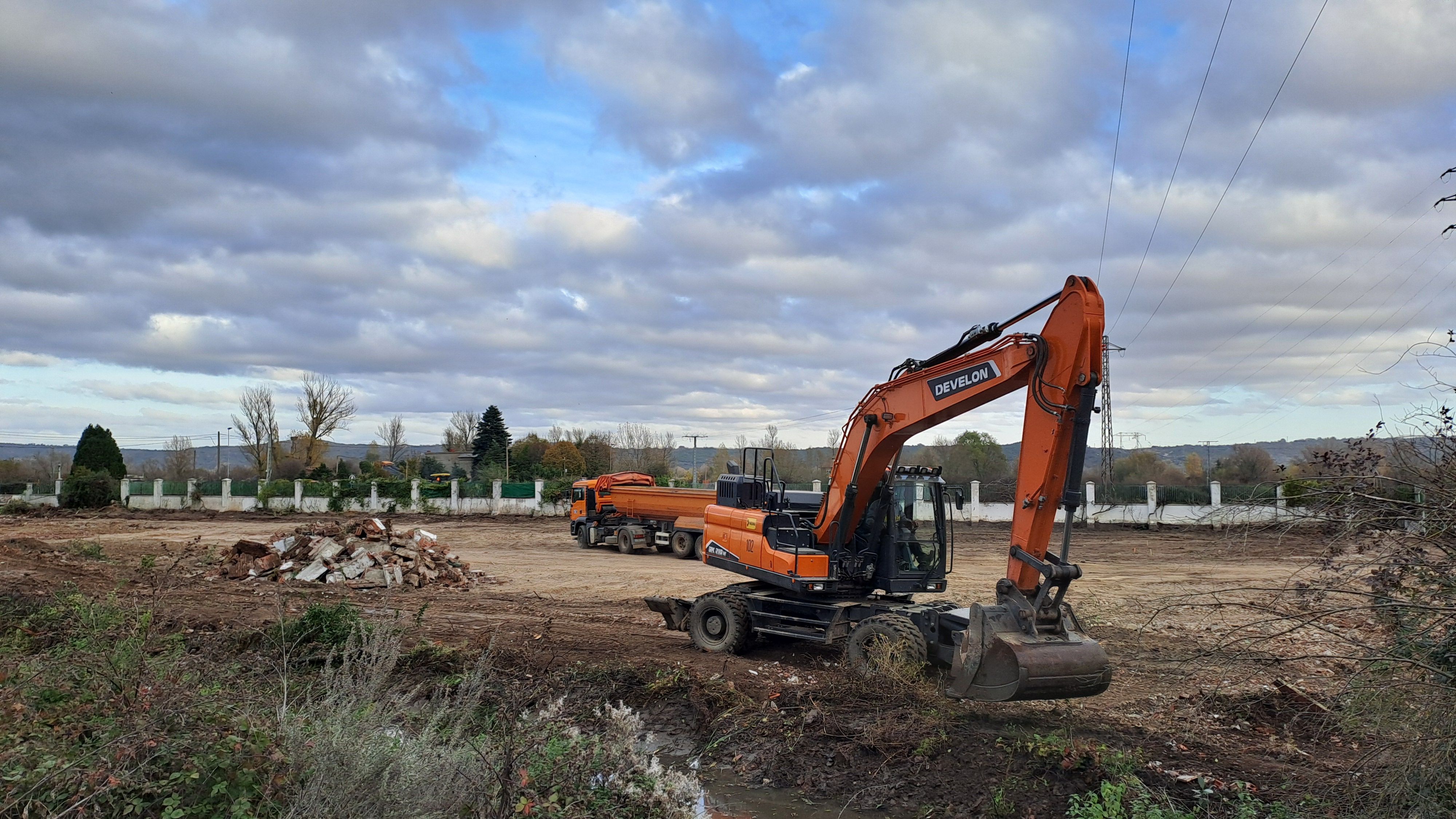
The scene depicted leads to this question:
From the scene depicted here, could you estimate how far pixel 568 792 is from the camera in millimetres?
5324

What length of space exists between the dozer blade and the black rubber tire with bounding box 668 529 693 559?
17.9 m

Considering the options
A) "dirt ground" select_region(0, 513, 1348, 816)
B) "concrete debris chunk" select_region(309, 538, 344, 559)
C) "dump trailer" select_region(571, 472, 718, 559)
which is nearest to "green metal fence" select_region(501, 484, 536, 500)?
"dirt ground" select_region(0, 513, 1348, 816)

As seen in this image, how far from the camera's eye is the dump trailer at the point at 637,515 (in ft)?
82.7

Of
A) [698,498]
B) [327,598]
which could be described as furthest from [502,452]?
[327,598]

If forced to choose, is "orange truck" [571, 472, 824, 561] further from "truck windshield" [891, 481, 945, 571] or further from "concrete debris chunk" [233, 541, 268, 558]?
"truck windshield" [891, 481, 945, 571]

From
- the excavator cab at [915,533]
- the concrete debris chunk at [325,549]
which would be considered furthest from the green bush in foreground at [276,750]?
the concrete debris chunk at [325,549]

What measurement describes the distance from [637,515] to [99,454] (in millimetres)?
47032

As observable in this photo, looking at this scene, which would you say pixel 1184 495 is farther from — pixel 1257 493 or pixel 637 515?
pixel 1257 493

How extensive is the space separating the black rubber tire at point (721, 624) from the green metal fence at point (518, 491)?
30145 mm

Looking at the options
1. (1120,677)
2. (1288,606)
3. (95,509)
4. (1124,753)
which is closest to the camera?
(1288,606)

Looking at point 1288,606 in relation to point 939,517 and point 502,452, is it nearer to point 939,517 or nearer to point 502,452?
point 939,517

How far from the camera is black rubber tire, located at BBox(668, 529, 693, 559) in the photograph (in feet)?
82.9

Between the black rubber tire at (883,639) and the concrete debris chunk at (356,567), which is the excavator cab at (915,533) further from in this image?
the concrete debris chunk at (356,567)

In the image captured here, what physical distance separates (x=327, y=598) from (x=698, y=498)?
35.3ft
